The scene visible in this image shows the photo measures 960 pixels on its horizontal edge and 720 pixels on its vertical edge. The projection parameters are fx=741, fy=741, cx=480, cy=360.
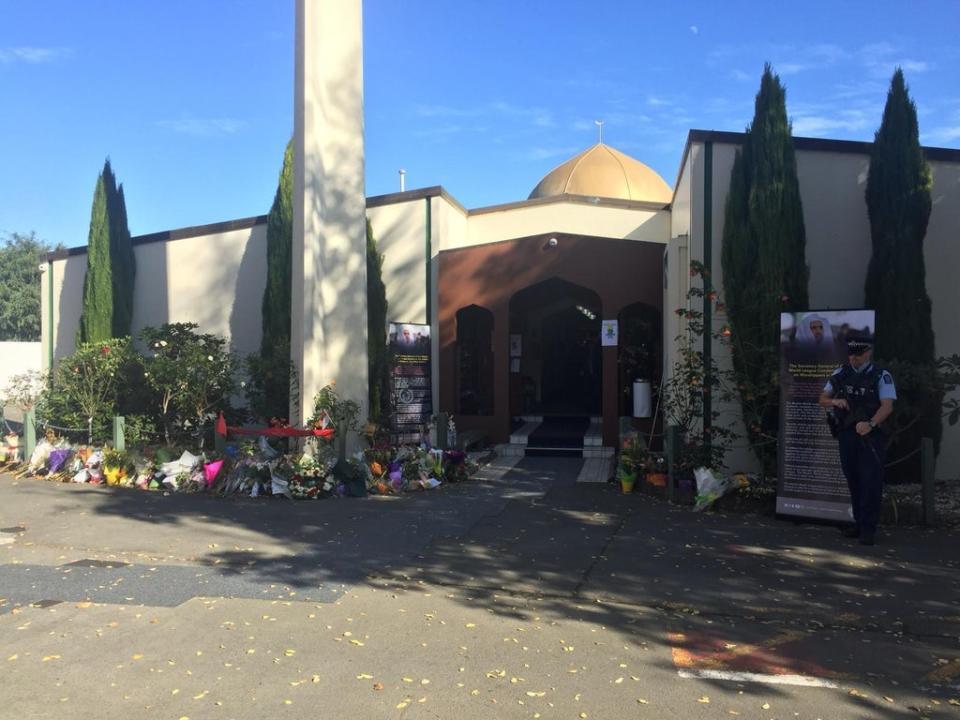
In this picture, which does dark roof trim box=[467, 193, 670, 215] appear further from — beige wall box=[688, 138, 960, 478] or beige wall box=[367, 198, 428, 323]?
beige wall box=[688, 138, 960, 478]

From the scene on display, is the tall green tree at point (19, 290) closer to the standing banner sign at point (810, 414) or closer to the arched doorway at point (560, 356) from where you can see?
the arched doorway at point (560, 356)

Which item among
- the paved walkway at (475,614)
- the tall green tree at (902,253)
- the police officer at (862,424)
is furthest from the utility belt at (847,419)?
the tall green tree at (902,253)

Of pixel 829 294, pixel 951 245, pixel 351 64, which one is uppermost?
pixel 351 64

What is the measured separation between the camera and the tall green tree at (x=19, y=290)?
1635 inches

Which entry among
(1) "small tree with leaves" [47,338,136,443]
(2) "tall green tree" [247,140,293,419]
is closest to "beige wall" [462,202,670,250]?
(2) "tall green tree" [247,140,293,419]

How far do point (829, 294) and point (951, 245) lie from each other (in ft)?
5.45

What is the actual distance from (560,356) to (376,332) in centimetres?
545

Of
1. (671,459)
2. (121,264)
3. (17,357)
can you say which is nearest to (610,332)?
(671,459)

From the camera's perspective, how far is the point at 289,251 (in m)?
14.7

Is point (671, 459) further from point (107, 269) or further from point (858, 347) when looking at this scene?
point (107, 269)

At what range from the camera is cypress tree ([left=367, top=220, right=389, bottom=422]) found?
13.5 metres

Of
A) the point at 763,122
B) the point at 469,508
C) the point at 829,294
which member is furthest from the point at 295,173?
the point at 829,294

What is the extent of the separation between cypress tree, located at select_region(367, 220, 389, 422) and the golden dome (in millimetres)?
5889

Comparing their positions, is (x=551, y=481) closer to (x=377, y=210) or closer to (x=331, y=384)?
(x=331, y=384)
